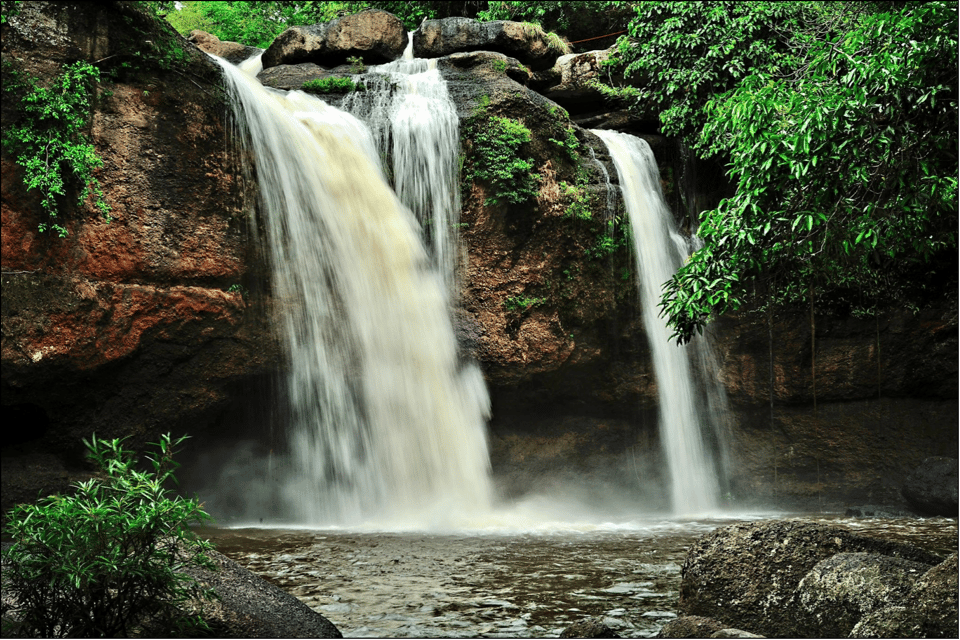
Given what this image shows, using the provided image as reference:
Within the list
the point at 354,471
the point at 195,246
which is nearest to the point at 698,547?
the point at 354,471

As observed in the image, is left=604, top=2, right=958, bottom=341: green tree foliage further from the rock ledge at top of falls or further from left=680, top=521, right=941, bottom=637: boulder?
the rock ledge at top of falls

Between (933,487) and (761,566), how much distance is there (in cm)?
814

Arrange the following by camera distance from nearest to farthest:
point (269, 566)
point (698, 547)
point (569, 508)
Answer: point (698, 547), point (269, 566), point (569, 508)

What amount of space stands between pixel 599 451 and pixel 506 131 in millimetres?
5338

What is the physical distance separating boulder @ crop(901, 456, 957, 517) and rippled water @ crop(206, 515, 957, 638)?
182 centimetres

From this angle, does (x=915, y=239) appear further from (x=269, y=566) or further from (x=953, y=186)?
(x=269, y=566)

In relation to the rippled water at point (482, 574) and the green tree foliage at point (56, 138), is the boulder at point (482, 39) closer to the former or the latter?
the green tree foliage at point (56, 138)

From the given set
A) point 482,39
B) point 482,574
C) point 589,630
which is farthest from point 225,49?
point 589,630

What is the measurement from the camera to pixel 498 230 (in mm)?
11195

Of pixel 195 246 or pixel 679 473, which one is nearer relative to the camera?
pixel 195 246

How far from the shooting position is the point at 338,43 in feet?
44.8

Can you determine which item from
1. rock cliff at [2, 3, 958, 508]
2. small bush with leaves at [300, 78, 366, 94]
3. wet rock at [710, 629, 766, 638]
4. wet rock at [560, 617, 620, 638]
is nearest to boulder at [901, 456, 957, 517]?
rock cliff at [2, 3, 958, 508]

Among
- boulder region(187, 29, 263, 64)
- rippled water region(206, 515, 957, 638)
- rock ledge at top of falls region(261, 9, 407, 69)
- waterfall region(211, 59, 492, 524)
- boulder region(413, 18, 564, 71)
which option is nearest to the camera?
rippled water region(206, 515, 957, 638)

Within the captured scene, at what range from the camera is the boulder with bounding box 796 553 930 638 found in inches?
163
